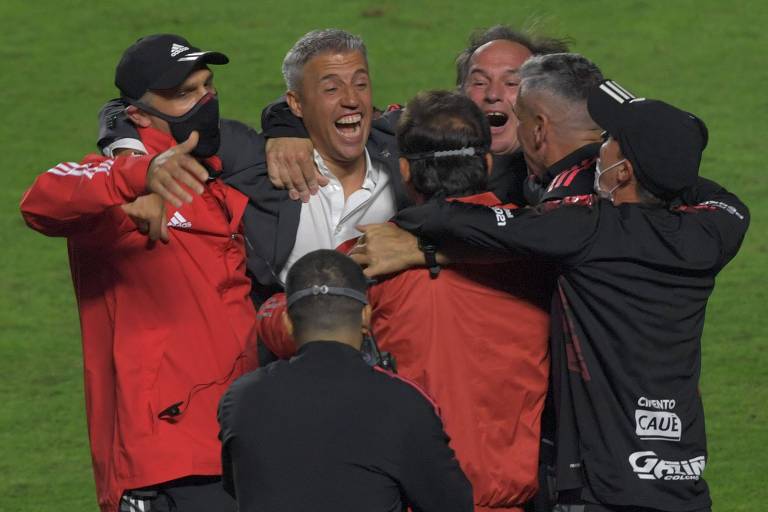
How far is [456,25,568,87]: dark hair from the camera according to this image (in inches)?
203

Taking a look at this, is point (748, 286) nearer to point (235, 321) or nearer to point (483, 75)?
point (483, 75)

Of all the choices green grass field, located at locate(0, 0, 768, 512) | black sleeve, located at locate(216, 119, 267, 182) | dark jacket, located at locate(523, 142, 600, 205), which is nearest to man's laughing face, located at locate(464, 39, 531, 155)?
dark jacket, located at locate(523, 142, 600, 205)

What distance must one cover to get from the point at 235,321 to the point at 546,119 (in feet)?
3.29

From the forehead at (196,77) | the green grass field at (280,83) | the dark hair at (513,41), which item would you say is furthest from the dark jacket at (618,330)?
the green grass field at (280,83)

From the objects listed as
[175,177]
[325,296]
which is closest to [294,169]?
[175,177]

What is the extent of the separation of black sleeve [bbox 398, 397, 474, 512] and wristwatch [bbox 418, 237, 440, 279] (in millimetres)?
550

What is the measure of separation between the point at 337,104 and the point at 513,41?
100 cm

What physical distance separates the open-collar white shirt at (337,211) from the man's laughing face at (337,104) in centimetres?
7

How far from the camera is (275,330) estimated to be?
3.65m

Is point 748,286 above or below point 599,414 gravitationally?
below

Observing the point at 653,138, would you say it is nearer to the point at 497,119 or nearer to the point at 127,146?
the point at 497,119

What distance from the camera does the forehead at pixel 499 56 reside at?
16.4 ft

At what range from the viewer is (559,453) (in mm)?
3746

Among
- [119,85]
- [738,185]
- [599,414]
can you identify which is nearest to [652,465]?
[599,414]
